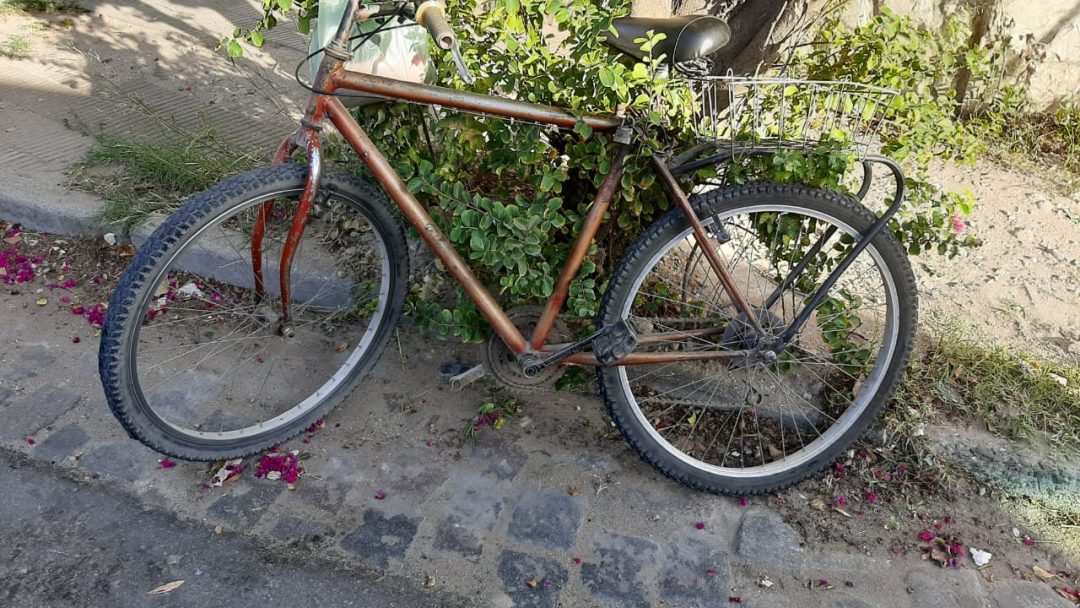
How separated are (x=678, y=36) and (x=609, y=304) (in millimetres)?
820

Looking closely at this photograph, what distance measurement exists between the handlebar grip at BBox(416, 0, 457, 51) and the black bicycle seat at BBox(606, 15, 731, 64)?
55 cm

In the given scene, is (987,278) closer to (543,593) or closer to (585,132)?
(585,132)

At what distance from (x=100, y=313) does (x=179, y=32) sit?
2.82 metres

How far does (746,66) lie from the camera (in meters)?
3.28

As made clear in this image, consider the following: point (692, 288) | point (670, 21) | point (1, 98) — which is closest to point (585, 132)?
point (670, 21)

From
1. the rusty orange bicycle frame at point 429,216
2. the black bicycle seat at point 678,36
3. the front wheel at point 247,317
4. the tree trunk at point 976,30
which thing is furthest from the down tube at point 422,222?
the tree trunk at point 976,30

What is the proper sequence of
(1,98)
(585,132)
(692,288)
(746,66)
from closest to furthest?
(585,132) < (692,288) < (746,66) < (1,98)

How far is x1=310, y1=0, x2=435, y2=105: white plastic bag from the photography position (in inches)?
91.7

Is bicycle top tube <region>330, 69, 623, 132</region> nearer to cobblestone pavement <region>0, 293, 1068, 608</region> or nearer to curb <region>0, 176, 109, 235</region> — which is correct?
cobblestone pavement <region>0, 293, 1068, 608</region>

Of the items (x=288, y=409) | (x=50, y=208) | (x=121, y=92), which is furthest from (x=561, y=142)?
(x=121, y=92)

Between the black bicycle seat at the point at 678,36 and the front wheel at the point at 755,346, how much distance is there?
16.3 inches

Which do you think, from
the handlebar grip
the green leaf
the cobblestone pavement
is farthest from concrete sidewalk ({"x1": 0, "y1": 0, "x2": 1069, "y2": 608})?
the handlebar grip

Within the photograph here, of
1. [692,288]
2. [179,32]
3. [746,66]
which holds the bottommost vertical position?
[179,32]

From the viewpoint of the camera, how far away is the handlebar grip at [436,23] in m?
2.09
